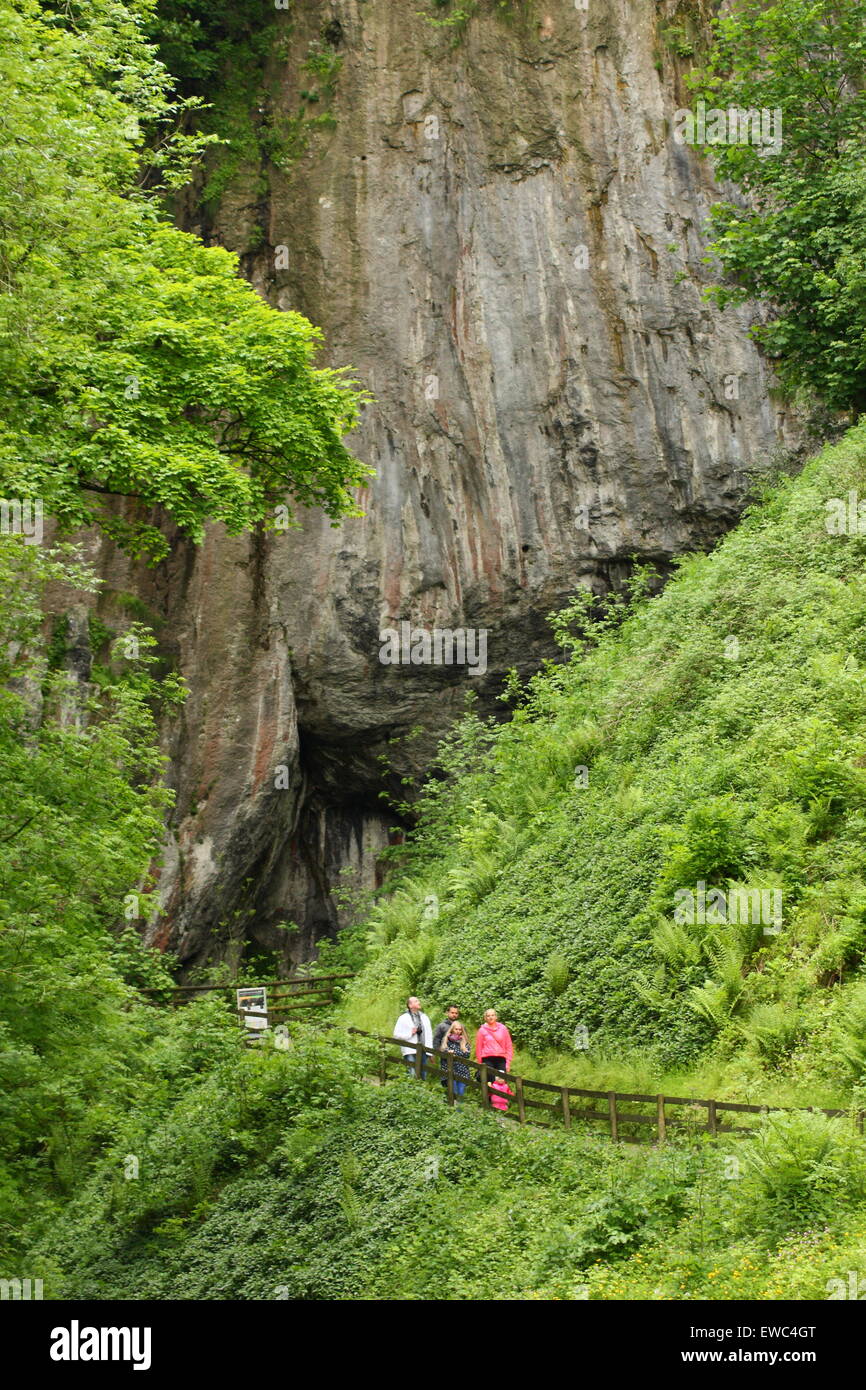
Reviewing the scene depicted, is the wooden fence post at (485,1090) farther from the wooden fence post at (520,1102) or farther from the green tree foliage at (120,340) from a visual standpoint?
the green tree foliage at (120,340)

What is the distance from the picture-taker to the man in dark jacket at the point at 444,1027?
1539 cm

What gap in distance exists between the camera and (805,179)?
23594 millimetres

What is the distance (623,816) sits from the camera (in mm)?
18234

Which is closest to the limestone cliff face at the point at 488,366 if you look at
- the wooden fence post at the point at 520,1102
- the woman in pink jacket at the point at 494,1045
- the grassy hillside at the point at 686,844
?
the grassy hillside at the point at 686,844

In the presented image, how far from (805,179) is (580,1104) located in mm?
17963

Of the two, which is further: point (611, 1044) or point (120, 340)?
point (120, 340)

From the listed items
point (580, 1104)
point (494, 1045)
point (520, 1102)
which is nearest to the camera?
point (520, 1102)

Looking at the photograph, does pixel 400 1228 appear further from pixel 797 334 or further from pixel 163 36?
pixel 163 36

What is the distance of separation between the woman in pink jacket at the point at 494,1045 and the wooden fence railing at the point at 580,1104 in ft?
0.84

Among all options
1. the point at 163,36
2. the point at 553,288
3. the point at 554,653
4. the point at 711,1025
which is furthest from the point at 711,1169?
the point at 163,36

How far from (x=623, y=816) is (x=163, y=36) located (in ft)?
66.8

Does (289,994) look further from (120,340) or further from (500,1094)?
(120,340)

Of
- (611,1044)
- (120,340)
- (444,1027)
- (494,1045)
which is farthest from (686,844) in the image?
(120,340)

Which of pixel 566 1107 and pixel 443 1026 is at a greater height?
pixel 566 1107
